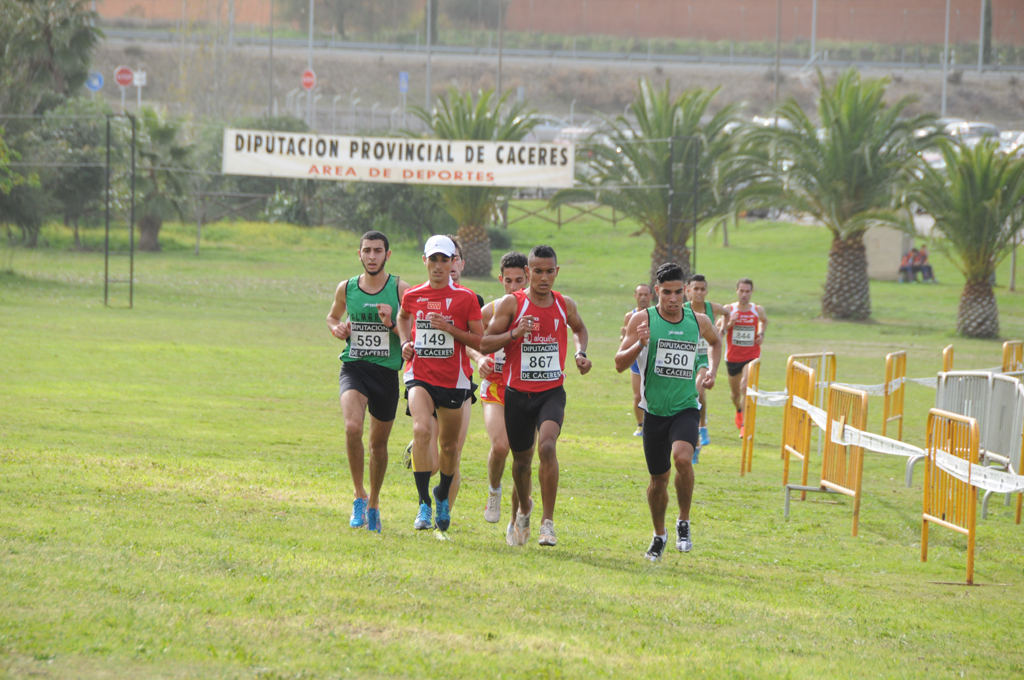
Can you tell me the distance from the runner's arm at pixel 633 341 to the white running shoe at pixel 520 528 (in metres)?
1.21

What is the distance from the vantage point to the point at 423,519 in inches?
303

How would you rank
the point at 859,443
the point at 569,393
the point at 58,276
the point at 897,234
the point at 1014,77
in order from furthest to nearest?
1. the point at 1014,77
2. the point at 897,234
3. the point at 58,276
4. the point at 569,393
5. the point at 859,443

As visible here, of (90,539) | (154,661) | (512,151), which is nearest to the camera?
(154,661)

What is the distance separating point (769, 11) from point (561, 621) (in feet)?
274

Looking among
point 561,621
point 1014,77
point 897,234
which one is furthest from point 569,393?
point 1014,77

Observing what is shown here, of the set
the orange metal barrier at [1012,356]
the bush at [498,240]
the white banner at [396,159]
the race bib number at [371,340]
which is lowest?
the orange metal barrier at [1012,356]

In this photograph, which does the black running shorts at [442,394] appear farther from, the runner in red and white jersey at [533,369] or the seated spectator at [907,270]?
the seated spectator at [907,270]

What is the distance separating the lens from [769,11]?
82688 millimetres

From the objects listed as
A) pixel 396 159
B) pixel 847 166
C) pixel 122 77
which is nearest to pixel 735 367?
pixel 396 159

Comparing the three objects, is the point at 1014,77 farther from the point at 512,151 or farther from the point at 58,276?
the point at 58,276

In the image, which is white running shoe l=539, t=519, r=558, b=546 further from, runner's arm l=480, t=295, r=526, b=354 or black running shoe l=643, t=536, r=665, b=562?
runner's arm l=480, t=295, r=526, b=354

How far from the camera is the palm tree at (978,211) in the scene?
88.8ft

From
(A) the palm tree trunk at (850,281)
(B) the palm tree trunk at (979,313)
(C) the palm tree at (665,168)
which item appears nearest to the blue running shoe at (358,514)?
(B) the palm tree trunk at (979,313)

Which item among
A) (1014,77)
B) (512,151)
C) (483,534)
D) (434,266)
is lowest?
(483,534)
